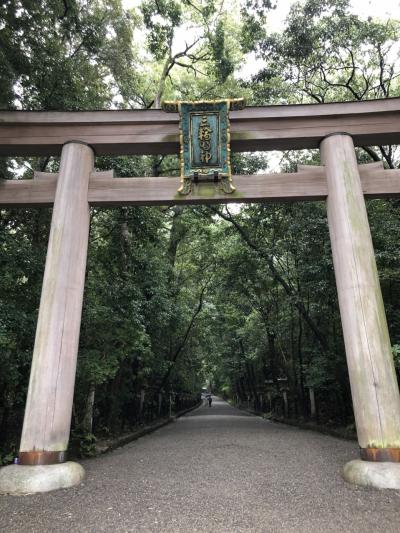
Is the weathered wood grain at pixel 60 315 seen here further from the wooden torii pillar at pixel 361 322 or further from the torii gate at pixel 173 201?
the wooden torii pillar at pixel 361 322

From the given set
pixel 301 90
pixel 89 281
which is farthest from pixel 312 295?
pixel 89 281

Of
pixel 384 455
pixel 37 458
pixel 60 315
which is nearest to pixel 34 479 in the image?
→ pixel 37 458

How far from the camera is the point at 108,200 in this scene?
627 cm

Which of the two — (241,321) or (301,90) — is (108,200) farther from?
(241,321)

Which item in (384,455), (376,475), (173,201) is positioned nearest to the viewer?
(376,475)

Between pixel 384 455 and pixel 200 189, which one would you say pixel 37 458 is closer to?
pixel 384 455

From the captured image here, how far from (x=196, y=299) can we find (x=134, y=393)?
7374mm

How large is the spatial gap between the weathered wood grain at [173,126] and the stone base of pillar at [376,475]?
5.07 meters

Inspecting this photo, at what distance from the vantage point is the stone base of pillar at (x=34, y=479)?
14.5 ft

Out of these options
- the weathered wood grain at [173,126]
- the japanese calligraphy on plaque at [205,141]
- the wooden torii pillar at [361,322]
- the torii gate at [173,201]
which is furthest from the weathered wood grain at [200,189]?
the weathered wood grain at [173,126]

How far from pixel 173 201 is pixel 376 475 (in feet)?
15.8

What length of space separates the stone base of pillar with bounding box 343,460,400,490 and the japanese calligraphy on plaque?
443cm

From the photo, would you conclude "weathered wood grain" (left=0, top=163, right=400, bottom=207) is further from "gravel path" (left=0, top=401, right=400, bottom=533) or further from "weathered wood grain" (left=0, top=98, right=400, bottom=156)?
"gravel path" (left=0, top=401, right=400, bottom=533)

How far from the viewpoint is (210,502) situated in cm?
424
